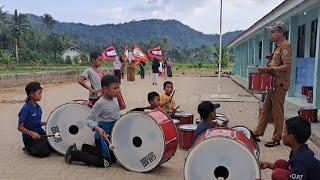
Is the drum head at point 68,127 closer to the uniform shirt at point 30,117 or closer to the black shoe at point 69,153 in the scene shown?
the uniform shirt at point 30,117

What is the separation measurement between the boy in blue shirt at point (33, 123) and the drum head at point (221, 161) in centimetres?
311

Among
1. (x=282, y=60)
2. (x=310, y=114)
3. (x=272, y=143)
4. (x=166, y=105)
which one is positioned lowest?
(x=272, y=143)

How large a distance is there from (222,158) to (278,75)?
3.28 metres

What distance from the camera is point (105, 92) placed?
636 centimetres

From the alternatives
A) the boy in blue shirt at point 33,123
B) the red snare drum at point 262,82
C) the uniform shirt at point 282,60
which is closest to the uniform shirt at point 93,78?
the boy in blue shirt at point 33,123

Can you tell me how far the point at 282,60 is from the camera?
730 cm

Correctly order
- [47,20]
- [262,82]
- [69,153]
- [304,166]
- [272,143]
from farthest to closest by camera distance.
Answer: [47,20] → [272,143] → [262,82] → [69,153] → [304,166]

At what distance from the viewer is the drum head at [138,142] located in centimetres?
589

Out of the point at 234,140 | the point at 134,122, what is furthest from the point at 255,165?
the point at 134,122

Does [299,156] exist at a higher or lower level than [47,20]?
lower

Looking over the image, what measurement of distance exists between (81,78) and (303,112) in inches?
194

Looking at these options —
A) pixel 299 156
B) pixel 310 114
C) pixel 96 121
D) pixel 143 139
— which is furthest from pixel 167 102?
pixel 299 156

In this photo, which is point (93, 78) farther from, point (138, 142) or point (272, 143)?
point (272, 143)

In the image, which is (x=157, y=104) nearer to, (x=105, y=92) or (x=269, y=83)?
(x=105, y=92)
